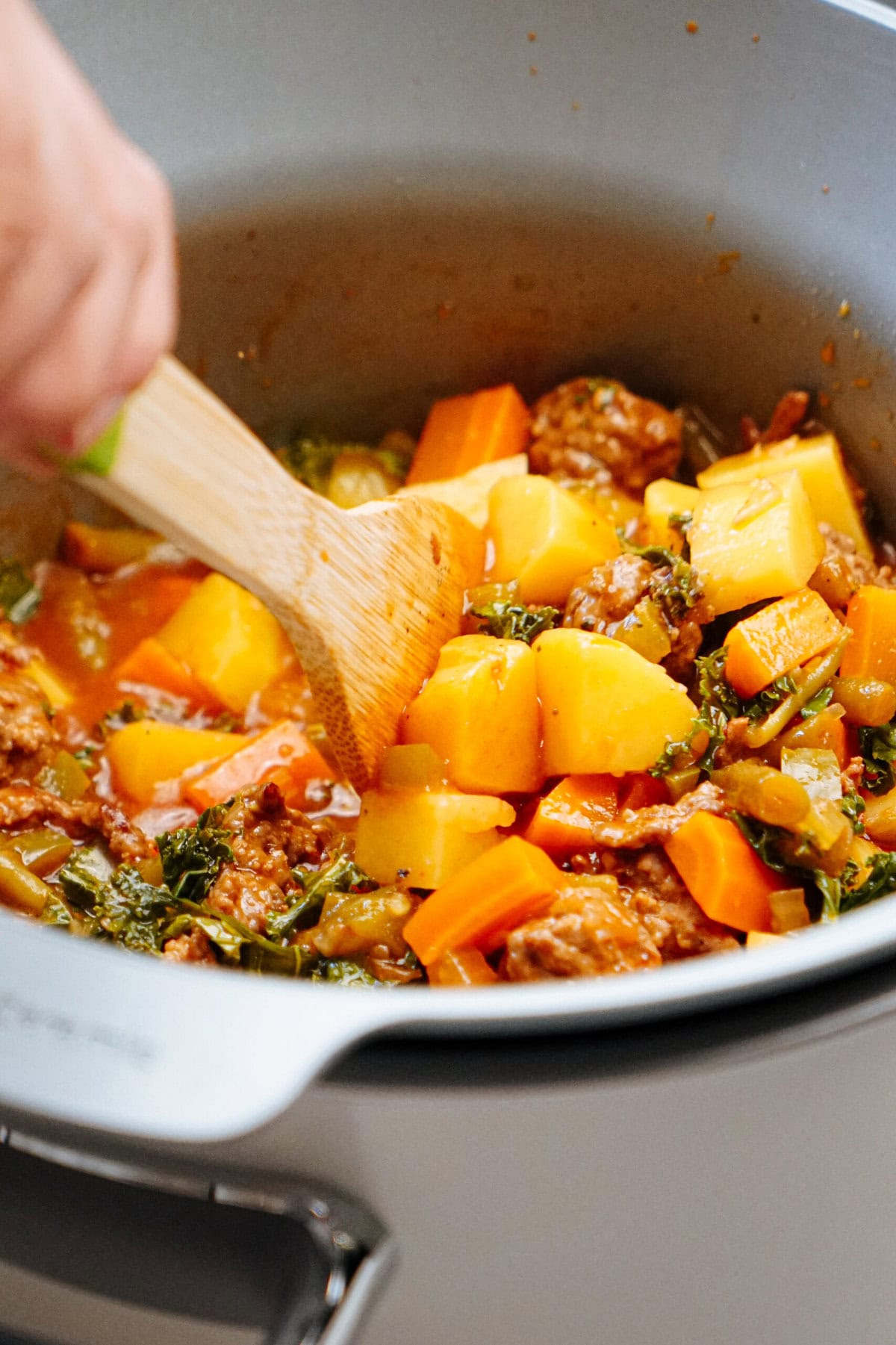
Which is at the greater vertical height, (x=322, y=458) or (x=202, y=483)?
(x=202, y=483)

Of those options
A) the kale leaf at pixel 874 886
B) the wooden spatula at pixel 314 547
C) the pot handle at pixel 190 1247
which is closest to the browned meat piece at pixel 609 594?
the wooden spatula at pixel 314 547

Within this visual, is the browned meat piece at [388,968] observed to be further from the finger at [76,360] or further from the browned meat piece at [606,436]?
the browned meat piece at [606,436]

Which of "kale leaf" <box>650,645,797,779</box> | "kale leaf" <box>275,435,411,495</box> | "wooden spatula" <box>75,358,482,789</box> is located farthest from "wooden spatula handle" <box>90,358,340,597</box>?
"kale leaf" <box>275,435,411,495</box>

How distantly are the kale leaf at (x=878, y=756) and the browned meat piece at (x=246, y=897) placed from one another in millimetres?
935

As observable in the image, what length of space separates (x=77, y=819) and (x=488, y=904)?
76cm

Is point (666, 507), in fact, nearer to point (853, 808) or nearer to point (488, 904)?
point (853, 808)

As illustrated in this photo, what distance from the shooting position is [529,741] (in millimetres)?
1854

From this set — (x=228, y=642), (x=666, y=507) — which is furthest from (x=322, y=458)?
(x=666, y=507)

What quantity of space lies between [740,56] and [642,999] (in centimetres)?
170

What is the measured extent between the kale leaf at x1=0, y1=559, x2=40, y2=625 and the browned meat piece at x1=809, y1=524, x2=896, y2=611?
153 cm

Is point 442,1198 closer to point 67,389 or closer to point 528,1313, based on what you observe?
point 528,1313

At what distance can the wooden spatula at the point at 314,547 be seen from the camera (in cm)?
136

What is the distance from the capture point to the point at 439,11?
2062mm

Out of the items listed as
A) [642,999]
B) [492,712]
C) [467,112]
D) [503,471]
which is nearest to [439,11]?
[467,112]
